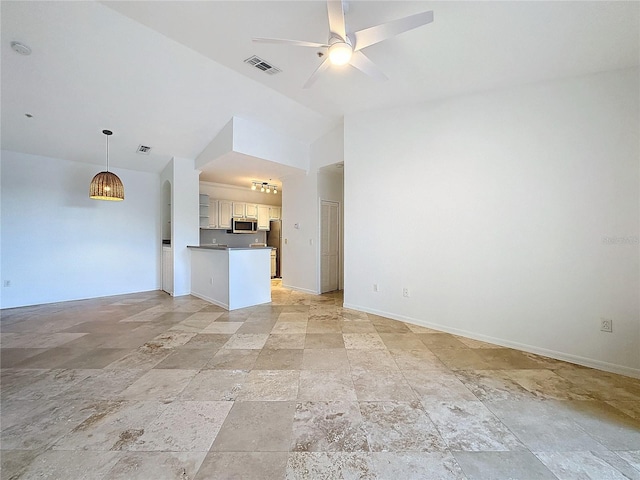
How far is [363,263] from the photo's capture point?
416 cm

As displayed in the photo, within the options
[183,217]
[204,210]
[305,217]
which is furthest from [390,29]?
[204,210]

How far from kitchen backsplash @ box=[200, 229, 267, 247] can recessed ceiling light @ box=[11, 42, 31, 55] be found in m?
4.69

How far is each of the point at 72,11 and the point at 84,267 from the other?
14.8ft

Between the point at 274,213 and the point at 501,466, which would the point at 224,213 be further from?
the point at 501,466

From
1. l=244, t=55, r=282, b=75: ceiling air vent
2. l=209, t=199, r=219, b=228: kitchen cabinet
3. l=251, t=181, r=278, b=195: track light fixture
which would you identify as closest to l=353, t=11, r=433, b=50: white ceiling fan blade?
l=244, t=55, r=282, b=75: ceiling air vent

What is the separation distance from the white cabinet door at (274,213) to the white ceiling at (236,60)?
141 inches

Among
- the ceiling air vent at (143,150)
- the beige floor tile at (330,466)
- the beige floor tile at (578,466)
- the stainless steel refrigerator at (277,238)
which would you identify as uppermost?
the ceiling air vent at (143,150)

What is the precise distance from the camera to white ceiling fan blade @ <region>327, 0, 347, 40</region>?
1.77 meters

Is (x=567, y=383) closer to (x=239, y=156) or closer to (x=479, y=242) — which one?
(x=479, y=242)

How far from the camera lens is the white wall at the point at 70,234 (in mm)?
4480

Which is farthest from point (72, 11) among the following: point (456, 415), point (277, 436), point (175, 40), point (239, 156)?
point (456, 415)

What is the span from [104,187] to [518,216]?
19.0 feet

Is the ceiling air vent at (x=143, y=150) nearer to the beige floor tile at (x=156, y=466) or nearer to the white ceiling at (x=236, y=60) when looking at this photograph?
the white ceiling at (x=236, y=60)

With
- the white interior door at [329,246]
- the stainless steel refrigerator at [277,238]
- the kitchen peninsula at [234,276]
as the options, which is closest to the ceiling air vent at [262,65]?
the kitchen peninsula at [234,276]
